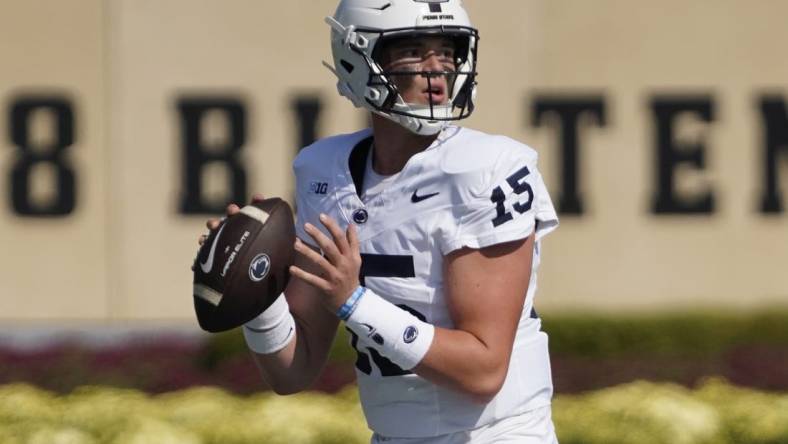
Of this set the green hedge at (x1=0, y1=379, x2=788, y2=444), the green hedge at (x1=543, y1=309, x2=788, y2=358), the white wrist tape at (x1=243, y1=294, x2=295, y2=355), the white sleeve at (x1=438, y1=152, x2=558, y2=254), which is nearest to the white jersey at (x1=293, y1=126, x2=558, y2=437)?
the white sleeve at (x1=438, y1=152, x2=558, y2=254)

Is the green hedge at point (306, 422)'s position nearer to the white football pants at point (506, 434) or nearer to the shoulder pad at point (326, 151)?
the shoulder pad at point (326, 151)

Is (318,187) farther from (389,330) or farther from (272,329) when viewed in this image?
(389,330)

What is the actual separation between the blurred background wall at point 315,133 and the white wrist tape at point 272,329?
30.1ft

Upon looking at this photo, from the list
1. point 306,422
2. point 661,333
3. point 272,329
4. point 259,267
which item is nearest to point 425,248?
point 259,267

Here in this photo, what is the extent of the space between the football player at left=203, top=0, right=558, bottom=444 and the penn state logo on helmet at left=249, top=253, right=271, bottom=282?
16cm

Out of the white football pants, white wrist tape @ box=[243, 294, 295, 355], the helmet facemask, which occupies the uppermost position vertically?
the helmet facemask

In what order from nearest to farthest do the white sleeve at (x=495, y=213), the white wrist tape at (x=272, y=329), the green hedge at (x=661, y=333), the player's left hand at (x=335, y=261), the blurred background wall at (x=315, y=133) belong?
the player's left hand at (x=335, y=261) < the white sleeve at (x=495, y=213) < the white wrist tape at (x=272, y=329) < the green hedge at (x=661, y=333) < the blurred background wall at (x=315, y=133)

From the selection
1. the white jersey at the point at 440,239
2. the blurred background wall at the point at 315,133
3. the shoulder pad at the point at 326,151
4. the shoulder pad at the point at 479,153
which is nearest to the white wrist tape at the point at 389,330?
the white jersey at the point at 440,239

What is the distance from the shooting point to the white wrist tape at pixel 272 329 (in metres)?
4.63

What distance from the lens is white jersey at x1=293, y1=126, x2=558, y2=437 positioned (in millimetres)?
4355

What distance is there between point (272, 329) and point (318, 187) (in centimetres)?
39

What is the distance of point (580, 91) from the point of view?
46.1ft

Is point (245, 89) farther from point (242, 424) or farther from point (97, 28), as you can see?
point (242, 424)

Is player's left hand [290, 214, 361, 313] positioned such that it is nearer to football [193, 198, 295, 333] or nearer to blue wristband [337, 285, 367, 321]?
blue wristband [337, 285, 367, 321]
